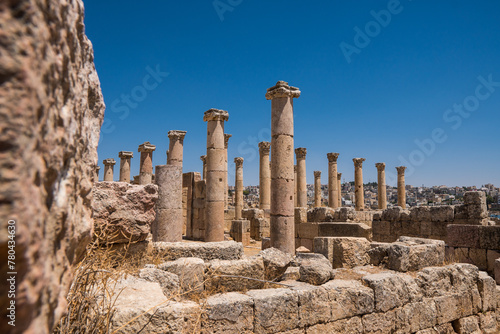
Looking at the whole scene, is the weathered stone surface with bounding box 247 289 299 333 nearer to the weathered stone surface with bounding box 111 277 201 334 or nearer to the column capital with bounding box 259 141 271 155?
the weathered stone surface with bounding box 111 277 201 334

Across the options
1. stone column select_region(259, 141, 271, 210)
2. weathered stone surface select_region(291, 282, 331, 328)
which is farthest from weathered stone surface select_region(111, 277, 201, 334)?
stone column select_region(259, 141, 271, 210)

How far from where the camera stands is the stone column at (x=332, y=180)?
1210 inches

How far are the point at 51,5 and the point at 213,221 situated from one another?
46.2 feet

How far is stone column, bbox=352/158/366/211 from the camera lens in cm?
3102

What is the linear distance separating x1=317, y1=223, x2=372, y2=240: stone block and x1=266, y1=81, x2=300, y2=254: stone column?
7.32 ft

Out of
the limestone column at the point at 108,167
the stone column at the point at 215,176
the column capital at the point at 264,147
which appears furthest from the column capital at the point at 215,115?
the limestone column at the point at 108,167

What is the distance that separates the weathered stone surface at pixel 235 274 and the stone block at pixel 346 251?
2.54m

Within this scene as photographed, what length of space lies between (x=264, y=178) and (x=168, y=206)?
18.2 m

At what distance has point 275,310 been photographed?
4.43 metres

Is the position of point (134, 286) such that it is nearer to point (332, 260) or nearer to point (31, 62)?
point (31, 62)

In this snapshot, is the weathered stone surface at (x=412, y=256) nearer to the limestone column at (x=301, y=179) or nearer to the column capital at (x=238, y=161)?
the limestone column at (x=301, y=179)

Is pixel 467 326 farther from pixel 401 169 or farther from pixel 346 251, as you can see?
pixel 401 169

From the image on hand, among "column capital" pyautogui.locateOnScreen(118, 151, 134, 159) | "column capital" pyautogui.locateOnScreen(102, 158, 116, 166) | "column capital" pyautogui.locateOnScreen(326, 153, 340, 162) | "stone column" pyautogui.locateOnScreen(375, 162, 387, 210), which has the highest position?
"column capital" pyautogui.locateOnScreen(326, 153, 340, 162)

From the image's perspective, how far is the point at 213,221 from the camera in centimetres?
1472
